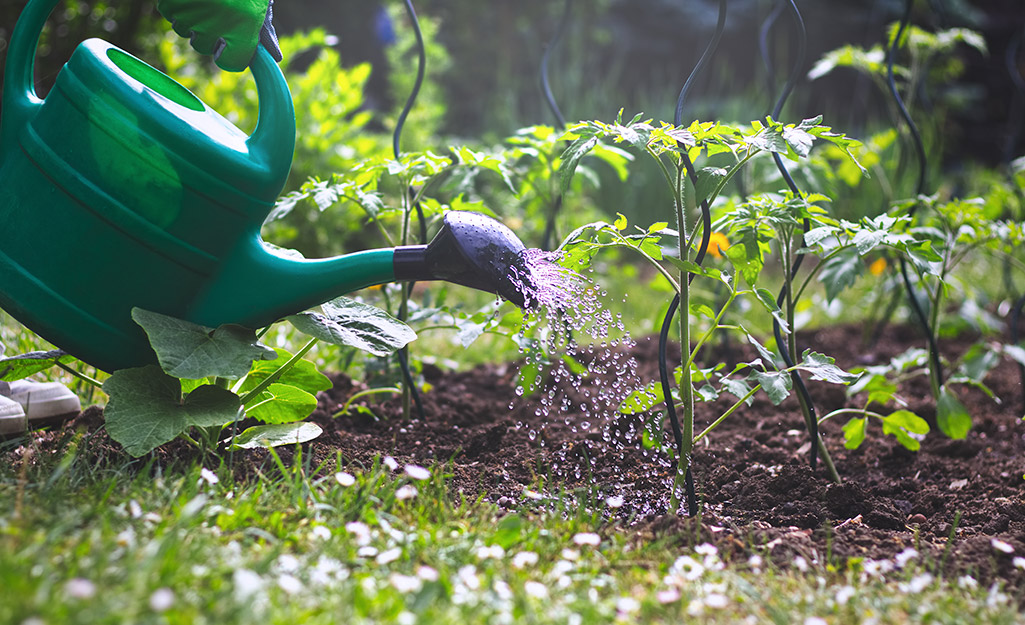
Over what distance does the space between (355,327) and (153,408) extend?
381mm

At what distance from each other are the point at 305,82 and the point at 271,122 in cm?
225

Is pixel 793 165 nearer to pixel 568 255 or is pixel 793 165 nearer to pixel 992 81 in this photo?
pixel 568 255

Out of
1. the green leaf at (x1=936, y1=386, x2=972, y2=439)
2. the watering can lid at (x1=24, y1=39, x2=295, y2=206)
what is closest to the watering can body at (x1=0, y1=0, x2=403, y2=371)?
the watering can lid at (x1=24, y1=39, x2=295, y2=206)

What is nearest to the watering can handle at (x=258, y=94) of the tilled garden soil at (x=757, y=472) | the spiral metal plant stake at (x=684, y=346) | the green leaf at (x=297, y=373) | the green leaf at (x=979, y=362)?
the green leaf at (x=297, y=373)

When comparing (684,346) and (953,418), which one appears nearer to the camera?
(684,346)

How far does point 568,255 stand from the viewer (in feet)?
4.66

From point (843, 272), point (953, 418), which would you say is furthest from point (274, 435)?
point (953, 418)

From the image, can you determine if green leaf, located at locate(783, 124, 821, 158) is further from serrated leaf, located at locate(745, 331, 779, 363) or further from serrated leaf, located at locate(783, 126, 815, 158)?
serrated leaf, located at locate(745, 331, 779, 363)

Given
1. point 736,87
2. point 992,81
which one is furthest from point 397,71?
point 992,81

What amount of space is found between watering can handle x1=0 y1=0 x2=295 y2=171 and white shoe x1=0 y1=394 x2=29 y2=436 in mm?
525

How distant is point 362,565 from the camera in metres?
1.15

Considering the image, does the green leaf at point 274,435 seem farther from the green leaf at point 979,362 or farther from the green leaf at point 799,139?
the green leaf at point 979,362

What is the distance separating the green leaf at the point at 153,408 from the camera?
4.34 feet

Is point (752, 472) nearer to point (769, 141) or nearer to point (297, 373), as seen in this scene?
point (769, 141)
